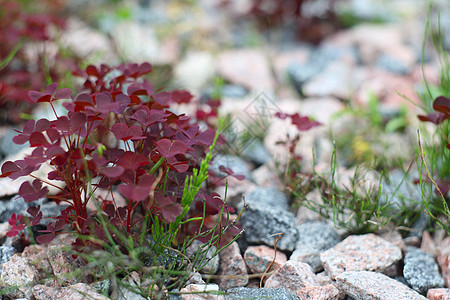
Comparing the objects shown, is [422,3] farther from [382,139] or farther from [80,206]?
[80,206]

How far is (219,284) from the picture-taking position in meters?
1.69

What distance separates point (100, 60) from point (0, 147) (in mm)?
1384

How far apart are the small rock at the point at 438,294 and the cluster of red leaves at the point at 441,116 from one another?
0.44 meters

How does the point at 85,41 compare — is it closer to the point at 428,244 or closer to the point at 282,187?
the point at 282,187

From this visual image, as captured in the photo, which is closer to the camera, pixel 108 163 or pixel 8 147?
pixel 108 163

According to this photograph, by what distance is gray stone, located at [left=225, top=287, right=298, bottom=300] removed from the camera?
4.96ft

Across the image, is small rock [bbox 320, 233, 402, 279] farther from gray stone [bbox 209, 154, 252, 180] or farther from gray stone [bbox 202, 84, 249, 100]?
gray stone [bbox 202, 84, 249, 100]

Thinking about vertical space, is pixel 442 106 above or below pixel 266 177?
above

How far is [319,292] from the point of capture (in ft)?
5.13

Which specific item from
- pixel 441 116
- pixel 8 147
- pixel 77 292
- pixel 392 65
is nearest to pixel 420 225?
pixel 441 116

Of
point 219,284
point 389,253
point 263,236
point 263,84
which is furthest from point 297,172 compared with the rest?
point 263,84

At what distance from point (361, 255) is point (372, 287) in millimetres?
228

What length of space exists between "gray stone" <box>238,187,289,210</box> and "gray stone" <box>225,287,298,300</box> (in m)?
0.53

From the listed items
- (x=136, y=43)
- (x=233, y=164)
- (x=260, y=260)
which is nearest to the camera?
(x=260, y=260)
